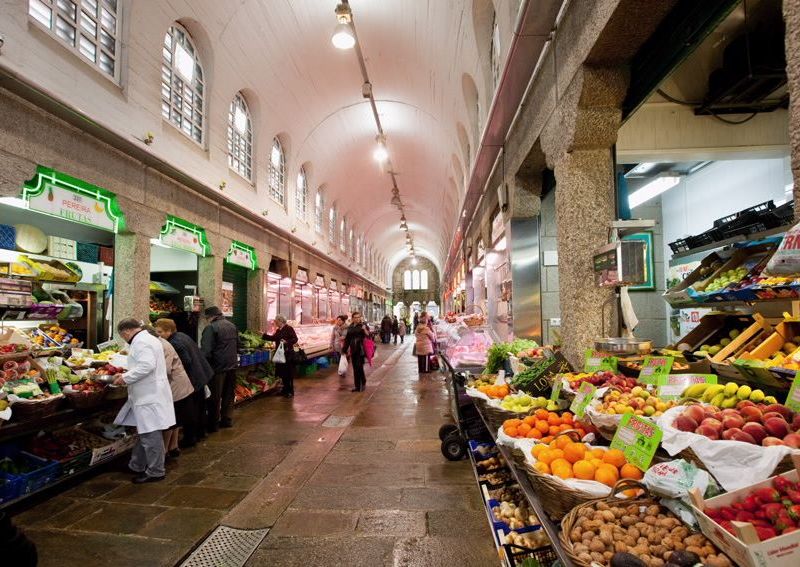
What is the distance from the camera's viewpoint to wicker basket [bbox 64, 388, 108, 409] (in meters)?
4.18

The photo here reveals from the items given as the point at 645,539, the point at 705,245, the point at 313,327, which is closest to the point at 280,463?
the point at 645,539

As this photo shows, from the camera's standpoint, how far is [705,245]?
4.96m

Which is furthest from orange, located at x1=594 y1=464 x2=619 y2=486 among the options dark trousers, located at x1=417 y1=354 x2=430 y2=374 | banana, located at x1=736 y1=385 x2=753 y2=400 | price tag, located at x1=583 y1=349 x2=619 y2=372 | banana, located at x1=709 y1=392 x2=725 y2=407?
dark trousers, located at x1=417 y1=354 x2=430 y2=374

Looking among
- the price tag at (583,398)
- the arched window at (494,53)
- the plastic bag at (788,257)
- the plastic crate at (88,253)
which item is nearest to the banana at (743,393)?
the price tag at (583,398)

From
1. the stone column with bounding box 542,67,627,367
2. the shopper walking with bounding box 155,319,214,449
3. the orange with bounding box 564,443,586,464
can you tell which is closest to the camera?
the orange with bounding box 564,443,586,464

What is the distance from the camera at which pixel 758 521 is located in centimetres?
129

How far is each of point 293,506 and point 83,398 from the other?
2.31m

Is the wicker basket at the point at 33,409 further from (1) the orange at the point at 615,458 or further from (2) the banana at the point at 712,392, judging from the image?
(2) the banana at the point at 712,392

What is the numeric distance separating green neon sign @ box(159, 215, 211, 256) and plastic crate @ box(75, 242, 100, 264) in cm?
138

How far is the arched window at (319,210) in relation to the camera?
14.6 m

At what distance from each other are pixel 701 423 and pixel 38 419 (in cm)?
478

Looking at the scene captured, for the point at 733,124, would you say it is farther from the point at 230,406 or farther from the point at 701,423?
the point at 230,406

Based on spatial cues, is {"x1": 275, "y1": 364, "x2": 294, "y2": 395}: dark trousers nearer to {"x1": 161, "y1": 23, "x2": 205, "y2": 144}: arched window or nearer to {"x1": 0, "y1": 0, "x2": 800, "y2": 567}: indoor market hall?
{"x1": 0, "y1": 0, "x2": 800, "y2": 567}: indoor market hall

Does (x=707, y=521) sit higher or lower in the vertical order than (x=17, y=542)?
higher
